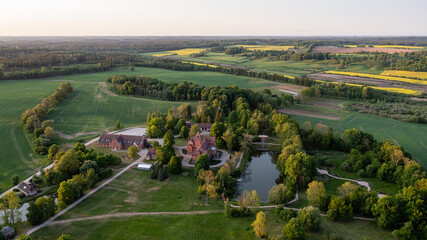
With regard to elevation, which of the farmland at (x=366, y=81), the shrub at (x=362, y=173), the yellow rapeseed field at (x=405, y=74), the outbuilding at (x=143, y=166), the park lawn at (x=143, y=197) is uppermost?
the yellow rapeseed field at (x=405, y=74)

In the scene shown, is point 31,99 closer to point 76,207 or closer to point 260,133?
point 76,207

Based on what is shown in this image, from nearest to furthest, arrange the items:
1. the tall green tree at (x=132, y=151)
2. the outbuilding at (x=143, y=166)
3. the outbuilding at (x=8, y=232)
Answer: the outbuilding at (x=8, y=232)
the outbuilding at (x=143, y=166)
the tall green tree at (x=132, y=151)

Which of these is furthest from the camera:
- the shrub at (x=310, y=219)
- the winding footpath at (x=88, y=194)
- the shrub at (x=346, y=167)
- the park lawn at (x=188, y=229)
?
the shrub at (x=346, y=167)

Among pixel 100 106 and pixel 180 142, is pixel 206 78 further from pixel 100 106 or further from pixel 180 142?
pixel 180 142

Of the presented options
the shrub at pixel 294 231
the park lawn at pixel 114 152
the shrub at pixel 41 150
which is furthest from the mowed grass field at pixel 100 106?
the shrub at pixel 294 231

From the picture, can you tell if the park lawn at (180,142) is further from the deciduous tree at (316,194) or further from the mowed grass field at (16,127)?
the deciduous tree at (316,194)

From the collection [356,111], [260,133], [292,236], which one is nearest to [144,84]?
[260,133]
